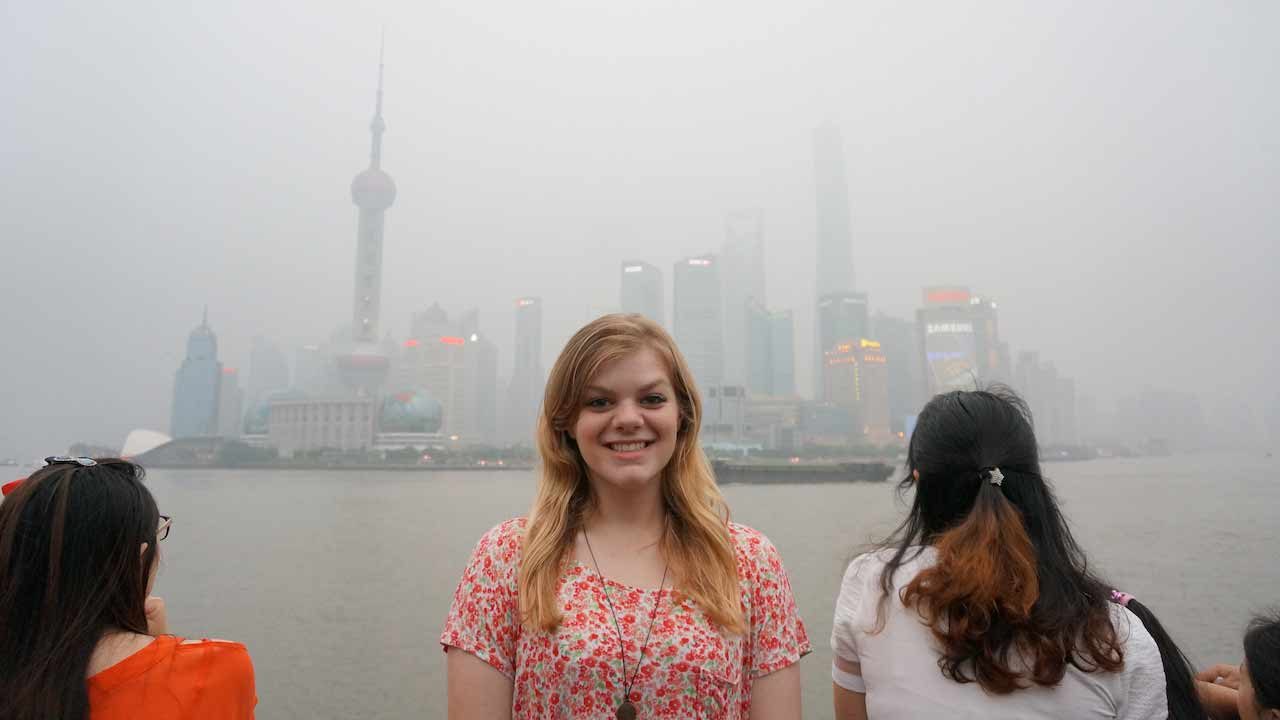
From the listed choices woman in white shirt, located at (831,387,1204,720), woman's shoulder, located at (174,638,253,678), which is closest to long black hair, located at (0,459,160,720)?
woman's shoulder, located at (174,638,253,678)

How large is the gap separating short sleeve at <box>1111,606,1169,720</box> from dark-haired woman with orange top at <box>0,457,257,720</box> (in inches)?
76.4

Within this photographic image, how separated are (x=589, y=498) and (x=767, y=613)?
49 centimetres

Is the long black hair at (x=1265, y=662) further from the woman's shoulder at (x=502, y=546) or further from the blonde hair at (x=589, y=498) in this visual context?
the woman's shoulder at (x=502, y=546)

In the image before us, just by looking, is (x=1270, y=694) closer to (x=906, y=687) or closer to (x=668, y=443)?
(x=906, y=687)

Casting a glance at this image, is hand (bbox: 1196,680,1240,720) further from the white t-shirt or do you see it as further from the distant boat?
the distant boat

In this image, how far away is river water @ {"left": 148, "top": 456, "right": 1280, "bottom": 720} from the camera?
1110cm

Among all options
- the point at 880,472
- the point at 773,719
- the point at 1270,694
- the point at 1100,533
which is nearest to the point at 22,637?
the point at 773,719

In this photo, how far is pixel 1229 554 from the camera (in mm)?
23781

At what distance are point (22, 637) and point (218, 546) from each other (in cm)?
2835

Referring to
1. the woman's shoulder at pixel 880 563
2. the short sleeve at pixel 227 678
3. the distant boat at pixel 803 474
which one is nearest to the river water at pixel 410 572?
the woman's shoulder at pixel 880 563

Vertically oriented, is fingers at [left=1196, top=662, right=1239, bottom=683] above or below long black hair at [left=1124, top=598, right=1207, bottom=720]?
below

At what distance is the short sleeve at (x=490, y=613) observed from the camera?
5.34 feet

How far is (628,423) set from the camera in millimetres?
1700

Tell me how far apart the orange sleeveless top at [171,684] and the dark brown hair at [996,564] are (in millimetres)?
1510
